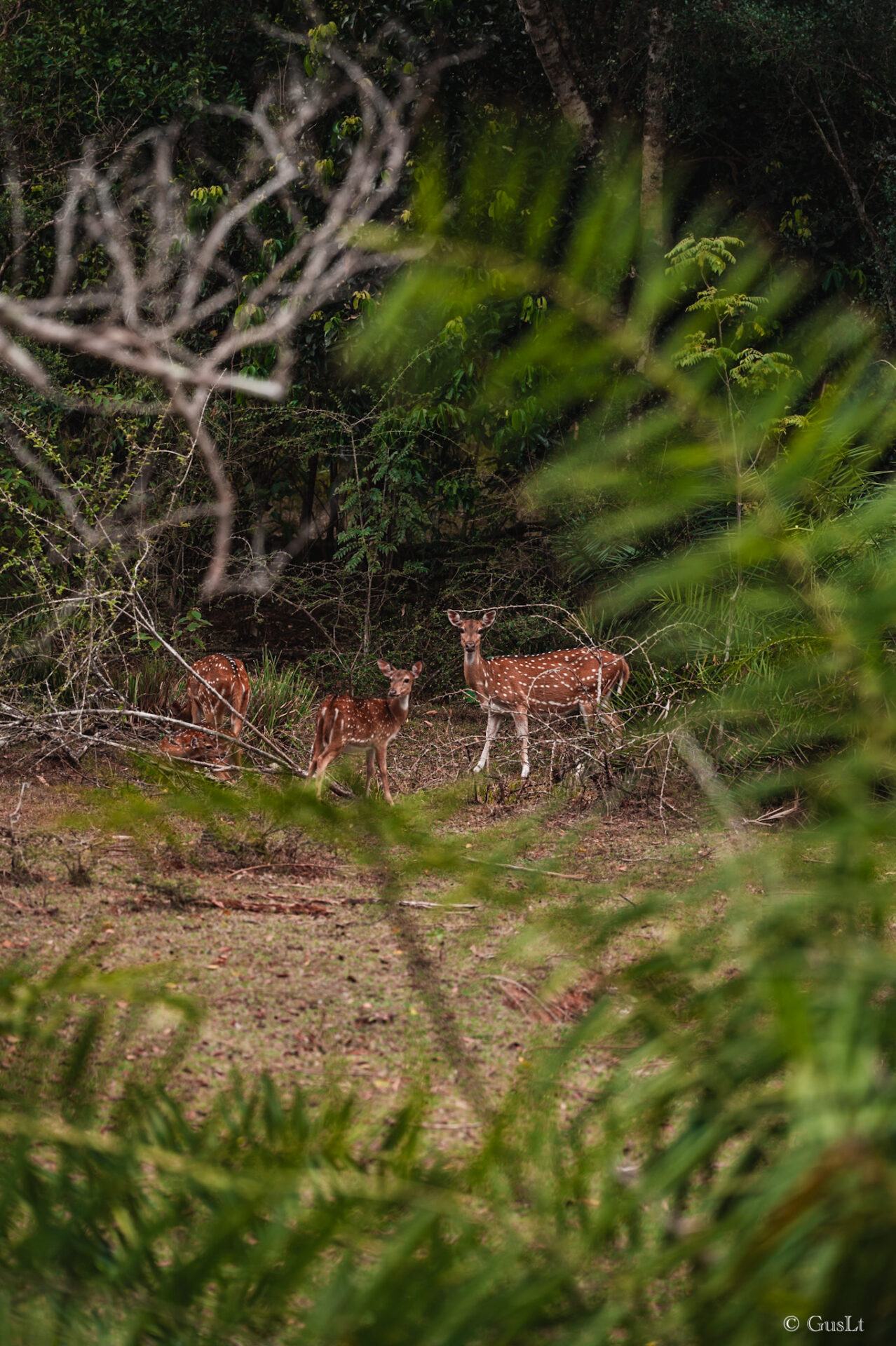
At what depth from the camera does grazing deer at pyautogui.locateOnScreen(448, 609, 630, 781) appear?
269 inches

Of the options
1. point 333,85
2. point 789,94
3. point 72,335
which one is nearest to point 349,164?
point 333,85

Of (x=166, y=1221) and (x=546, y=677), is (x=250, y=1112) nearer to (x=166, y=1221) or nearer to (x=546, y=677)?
(x=166, y=1221)

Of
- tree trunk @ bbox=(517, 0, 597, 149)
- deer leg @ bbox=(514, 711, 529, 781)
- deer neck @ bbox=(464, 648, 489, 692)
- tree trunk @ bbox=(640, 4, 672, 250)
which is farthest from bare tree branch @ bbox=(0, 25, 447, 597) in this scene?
tree trunk @ bbox=(517, 0, 597, 149)

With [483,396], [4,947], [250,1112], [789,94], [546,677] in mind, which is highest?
[483,396]

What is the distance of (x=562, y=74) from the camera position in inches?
38.4

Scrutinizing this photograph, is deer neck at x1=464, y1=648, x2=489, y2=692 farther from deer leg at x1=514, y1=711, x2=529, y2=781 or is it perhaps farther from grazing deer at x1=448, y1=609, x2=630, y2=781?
deer leg at x1=514, y1=711, x2=529, y2=781

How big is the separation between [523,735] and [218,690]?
1.50 meters

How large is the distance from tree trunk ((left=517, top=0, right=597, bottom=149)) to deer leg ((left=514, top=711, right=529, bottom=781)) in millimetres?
4443

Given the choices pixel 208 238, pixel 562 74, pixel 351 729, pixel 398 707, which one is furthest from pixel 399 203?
pixel 562 74

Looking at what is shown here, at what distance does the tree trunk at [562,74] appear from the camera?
747mm

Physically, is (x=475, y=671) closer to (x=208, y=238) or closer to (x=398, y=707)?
(x=398, y=707)

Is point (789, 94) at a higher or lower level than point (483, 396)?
lower

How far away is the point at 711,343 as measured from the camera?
508mm

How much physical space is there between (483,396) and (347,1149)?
0.97 feet
